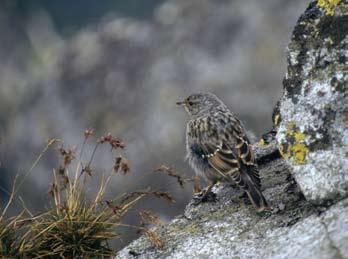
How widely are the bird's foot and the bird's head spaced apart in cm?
127

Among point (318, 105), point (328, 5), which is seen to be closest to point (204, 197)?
point (318, 105)

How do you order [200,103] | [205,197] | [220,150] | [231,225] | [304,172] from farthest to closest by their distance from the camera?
[200,103] → [220,150] → [205,197] → [231,225] → [304,172]

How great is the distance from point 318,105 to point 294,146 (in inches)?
13.8

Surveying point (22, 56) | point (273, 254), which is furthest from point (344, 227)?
point (22, 56)

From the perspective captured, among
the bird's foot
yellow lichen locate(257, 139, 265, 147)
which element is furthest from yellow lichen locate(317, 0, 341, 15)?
yellow lichen locate(257, 139, 265, 147)

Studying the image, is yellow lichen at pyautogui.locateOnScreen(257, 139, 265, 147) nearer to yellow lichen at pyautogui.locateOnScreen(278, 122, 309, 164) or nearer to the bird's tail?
the bird's tail

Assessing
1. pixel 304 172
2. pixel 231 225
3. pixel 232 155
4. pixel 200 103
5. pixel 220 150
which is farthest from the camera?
pixel 200 103

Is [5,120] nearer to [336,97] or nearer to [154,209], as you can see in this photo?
[154,209]

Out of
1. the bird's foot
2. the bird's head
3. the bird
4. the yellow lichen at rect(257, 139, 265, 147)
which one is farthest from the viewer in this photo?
the bird's head

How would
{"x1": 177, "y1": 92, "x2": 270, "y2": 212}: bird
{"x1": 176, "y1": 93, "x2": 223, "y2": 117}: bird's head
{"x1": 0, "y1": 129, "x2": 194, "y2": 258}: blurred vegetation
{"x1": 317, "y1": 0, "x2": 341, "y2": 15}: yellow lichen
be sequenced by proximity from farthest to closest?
{"x1": 176, "y1": 93, "x2": 223, "y2": 117}: bird's head, {"x1": 177, "y1": 92, "x2": 270, "y2": 212}: bird, {"x1": 0, "y1": 129, "x2": 194, "y2": 258}: blurred vegetation, {"x1": 317, "y1": 0, "x2": 341, "y2": 15}: yellow lichen

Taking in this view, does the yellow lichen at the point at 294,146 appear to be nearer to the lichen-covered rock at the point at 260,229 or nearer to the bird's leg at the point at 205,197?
the lichen-covered rock at the point at 260,229

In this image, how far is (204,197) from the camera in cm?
791

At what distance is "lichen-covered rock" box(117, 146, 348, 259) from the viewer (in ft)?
19.6

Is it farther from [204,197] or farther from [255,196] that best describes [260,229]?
[204,197]
